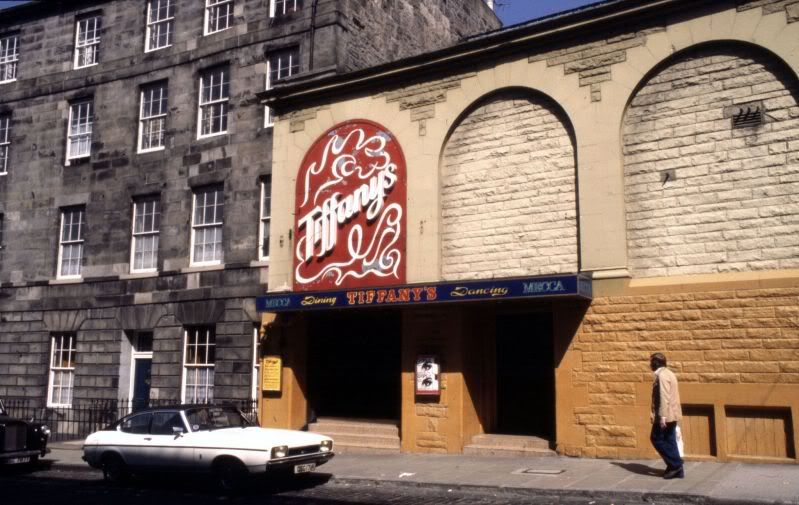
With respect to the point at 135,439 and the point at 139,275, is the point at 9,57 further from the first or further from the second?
the point at 135,439

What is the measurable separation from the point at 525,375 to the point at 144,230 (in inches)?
502

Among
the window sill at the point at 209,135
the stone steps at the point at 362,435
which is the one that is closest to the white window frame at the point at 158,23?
the window sill at the point at 209,135

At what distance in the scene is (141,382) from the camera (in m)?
22.7

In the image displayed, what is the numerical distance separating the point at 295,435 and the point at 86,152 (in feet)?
51.0

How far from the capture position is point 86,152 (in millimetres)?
24703

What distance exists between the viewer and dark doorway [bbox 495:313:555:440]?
15.4 m

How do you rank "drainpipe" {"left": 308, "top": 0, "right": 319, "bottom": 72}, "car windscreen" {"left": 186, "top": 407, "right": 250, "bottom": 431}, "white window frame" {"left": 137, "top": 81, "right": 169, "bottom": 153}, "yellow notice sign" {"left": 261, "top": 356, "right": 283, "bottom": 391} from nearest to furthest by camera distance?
"car windscreen" {"left": 186, "top": 407, "right": 250, "bottom": 431} → "yellow notice sign" {"left": 261, "top": 356, "right": 283, "bottom": 391} → "drainpipe" {"left": 308, "top": 0, "right": 319, "bottom": 72} → "white window frame" {"left": 137, "top": 81, "right": 169, "bottom": 153}

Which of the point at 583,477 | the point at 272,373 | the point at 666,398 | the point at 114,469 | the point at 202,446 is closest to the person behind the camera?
the point at 666,398

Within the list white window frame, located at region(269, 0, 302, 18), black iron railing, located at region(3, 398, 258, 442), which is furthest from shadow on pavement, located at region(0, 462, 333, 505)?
white window frame, located at region(269, 0, 302, 18)

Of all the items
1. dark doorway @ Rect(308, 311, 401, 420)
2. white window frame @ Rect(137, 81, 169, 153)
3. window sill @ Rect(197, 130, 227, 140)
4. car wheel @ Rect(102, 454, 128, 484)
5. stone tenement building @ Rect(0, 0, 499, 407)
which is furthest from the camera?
white window frame @ Rect(137, 81, 169, 153)

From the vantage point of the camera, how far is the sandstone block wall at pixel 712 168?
12805 millimetres

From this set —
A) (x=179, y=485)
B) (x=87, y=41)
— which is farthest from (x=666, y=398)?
(x=87, y=41)

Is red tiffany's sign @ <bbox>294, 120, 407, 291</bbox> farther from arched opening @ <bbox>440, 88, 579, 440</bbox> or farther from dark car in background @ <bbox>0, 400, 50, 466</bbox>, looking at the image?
dark car in background @ <bbox>0, 400, 50, 466</bbox>

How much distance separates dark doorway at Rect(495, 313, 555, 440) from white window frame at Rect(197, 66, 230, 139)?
35.4 ft
